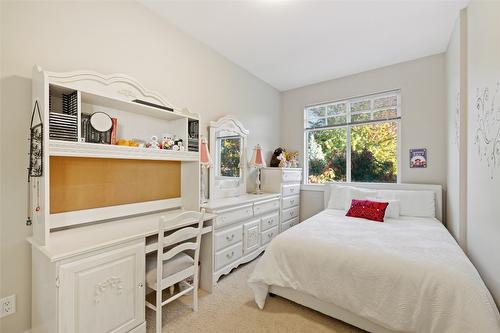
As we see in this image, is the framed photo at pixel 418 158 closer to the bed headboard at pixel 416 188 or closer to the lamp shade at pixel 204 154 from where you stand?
the bed headboard at pixel 416 188

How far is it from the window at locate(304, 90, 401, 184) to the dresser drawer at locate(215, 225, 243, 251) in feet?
6.88

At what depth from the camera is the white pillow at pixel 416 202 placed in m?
2.81

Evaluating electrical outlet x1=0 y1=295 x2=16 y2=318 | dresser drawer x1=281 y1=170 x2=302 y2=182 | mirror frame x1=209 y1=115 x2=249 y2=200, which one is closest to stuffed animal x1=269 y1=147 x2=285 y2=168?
dresser drawer x1=281 y1=170 x2=302 y2=182

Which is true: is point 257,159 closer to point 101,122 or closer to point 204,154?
point 204,154

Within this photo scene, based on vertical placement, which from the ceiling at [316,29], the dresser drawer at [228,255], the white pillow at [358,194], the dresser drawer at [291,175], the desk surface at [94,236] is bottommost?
the dresser drawer at [228,255]

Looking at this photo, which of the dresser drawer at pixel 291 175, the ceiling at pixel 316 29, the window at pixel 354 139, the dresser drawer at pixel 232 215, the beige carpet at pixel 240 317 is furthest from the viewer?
the dresser drawer at pixel 291 175

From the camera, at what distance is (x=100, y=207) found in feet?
5.95

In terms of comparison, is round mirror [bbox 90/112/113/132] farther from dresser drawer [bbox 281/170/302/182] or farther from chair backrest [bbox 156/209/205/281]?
dresser drawer [bbox 281/170/302/182]

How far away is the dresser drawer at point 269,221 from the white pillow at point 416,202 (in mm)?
1521

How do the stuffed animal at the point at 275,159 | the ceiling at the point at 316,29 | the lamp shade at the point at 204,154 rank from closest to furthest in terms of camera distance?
1. the ceiling at the point at 316,29
2. the lamp shade at the point at 204,154
3. the stuffed animal at the point at 275,159

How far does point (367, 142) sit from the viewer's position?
11.9 feet

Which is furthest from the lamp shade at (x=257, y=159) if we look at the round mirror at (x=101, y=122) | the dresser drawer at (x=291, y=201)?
the round mirror at (x=101, y=122)

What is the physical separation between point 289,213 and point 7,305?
323 cm

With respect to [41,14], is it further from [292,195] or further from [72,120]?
[292,195]
